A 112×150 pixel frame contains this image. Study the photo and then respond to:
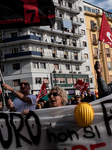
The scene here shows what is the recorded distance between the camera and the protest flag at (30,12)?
232 inches

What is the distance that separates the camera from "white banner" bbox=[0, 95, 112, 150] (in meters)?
3.23

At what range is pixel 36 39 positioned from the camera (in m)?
31.5

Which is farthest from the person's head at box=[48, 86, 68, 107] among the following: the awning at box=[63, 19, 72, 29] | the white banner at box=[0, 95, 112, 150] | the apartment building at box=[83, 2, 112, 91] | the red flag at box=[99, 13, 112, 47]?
the apartment building at box=[83, 2, 112, 91]

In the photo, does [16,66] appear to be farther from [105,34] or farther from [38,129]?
[38,129]

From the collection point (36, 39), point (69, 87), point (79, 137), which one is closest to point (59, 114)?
point (79, 137)

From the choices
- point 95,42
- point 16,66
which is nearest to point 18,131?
point 16,66

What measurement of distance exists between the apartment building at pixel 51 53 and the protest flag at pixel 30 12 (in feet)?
78.0

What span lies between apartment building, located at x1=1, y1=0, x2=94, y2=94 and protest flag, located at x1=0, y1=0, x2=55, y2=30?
23.8 metres

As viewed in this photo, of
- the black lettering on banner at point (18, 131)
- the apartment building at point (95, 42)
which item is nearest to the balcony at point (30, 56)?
the apartment building at point (95, 42)

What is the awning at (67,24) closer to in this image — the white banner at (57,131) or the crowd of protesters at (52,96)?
the crowd of protesters at (52,96)

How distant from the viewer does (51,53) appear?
33.3 metres

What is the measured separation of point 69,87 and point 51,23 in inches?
1120

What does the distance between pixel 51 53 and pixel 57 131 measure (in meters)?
30.2

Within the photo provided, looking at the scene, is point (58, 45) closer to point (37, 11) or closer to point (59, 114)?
point (37, 11)
